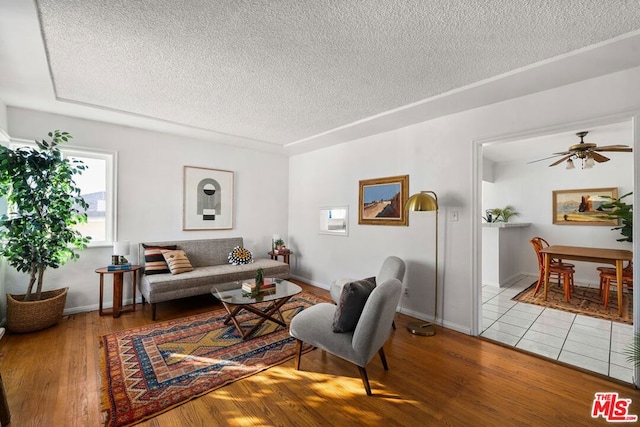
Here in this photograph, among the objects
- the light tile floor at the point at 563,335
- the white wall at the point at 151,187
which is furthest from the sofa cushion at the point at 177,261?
→ the light tile floor at the point at 563,335

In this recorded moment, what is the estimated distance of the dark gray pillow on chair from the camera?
2.10 m

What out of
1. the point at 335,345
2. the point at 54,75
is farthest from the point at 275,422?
the point at 54,75

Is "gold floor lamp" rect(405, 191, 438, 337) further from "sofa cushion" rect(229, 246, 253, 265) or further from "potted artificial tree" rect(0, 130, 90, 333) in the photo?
"potted artificial tree" rect(0, 130, 90, 333)

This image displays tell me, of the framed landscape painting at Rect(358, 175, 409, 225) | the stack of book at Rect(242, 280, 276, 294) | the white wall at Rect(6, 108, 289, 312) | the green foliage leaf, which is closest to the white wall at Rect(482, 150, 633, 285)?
the framed landscape painting at Rect(358, 175, 409, 225)

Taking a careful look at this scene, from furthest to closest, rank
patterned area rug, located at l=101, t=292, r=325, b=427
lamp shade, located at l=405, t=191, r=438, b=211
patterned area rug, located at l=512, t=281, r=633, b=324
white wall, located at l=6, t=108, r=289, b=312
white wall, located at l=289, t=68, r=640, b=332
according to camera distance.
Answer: patterned area rug, located at l=512, t=281, r=633, b=324, white wall, located at l=6, t=108, r=289, b=312, lamp shade, located at l=405, t=191, r=438, b=211, white wall, located at l=289, t=68, r=640, b=332, patterned area rug, located at l=101, t=292, r=325, b=427

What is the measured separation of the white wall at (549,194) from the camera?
4992 millimetres

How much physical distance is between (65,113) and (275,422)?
4.21m

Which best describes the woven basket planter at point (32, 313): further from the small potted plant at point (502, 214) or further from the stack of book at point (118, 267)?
the small potted plant at point (502, 214)

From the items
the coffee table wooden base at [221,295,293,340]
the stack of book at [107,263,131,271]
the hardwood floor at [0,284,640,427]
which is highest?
the stack of book at [107,263,131,271]

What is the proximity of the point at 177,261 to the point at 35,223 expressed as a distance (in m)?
1.47

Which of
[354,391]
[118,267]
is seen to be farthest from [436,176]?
[118,267]

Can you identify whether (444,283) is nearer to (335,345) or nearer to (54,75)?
(335,345)

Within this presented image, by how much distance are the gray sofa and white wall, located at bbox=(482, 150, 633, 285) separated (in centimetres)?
528

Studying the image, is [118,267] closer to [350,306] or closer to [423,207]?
[350,306]
